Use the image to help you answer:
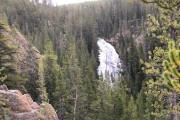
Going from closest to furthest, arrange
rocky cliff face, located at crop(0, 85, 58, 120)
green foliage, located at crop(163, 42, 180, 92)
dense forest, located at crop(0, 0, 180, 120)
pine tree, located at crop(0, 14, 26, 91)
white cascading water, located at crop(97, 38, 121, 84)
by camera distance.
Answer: green foliage, located at crop(163, 42, 180, 92) < dense forest, located at crop(0, 0, 180, 120) < rocky cliff face, located at crop(0, 85, 58, 120) < pine tree, located at crop(0, 14, 26, 91) < white cascading water, located at crop(97, 38, 121, 84)

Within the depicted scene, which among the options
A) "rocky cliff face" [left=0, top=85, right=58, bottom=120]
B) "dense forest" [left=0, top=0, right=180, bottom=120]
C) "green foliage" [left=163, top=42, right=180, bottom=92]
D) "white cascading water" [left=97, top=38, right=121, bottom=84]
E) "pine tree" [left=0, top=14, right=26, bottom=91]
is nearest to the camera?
"green foliage" [left=163, top=42, right=180, bottom=92]

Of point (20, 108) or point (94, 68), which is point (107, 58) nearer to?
point (94, 68)

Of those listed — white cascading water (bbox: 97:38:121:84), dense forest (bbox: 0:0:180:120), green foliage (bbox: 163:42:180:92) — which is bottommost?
white cascading water (bbox: 97:38:121:84)

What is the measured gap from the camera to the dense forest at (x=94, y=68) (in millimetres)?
13828

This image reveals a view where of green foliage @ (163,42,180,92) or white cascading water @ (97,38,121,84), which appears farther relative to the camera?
white cascading water @ (97,38,121,84)

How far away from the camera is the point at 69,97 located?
139 ft

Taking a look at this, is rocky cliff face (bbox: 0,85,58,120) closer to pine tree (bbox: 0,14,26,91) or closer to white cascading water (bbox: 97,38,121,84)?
pine tree (bbox: 0,14,26,91)

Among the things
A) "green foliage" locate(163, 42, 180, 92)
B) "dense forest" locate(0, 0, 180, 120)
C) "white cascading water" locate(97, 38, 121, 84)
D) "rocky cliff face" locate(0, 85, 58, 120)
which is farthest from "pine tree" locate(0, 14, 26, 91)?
"white cascading water" locate(97, 38, 121, 84)

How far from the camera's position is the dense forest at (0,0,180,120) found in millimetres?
13828

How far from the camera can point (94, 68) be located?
7862 cm

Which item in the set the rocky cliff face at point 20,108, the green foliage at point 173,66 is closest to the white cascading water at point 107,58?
the rocky cliff face at point 20,108

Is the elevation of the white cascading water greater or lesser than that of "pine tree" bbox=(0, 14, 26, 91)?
lesser

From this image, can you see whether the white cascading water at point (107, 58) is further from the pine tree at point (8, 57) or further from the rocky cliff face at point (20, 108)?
the rocky cliff face at point (20, 108)

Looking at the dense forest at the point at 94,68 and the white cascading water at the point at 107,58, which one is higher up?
the dense forest at the point at 94,68
